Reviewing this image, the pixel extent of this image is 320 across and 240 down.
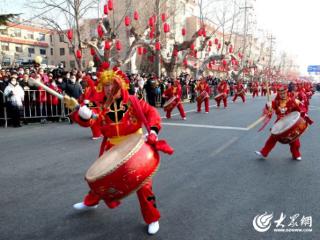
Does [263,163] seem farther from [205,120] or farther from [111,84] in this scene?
[205,120]

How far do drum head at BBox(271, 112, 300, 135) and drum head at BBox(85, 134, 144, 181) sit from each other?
3.56 metres

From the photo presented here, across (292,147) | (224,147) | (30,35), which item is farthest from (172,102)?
(30,35)

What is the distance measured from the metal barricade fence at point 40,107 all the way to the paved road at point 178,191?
2.93 meters

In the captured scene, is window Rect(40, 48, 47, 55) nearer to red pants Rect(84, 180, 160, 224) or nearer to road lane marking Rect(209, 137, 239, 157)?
road lane marking Rect(209, 137, 239, 157)

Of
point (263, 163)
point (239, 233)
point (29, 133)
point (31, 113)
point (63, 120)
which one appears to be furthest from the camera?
point (63, 120)

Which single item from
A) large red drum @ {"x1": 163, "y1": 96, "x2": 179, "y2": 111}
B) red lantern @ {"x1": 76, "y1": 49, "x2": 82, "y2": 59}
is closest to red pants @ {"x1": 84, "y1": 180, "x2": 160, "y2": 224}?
large red drum @ {"x1": 163, "y1": 96, "x2": 179, "y2": 111}

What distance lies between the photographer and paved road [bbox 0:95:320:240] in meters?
3.47

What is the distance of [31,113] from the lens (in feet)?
36.4

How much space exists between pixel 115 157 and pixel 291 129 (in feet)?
12.7

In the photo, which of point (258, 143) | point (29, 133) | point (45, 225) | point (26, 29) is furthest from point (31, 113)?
point (26, 29)

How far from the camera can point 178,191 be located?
15.1ft

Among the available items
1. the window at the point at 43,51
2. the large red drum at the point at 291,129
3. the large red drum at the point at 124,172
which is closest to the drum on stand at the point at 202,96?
the large red drum at the point at 291,129

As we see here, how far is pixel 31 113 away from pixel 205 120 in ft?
20.1

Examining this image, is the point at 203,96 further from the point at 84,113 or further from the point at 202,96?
the point at 84,113
